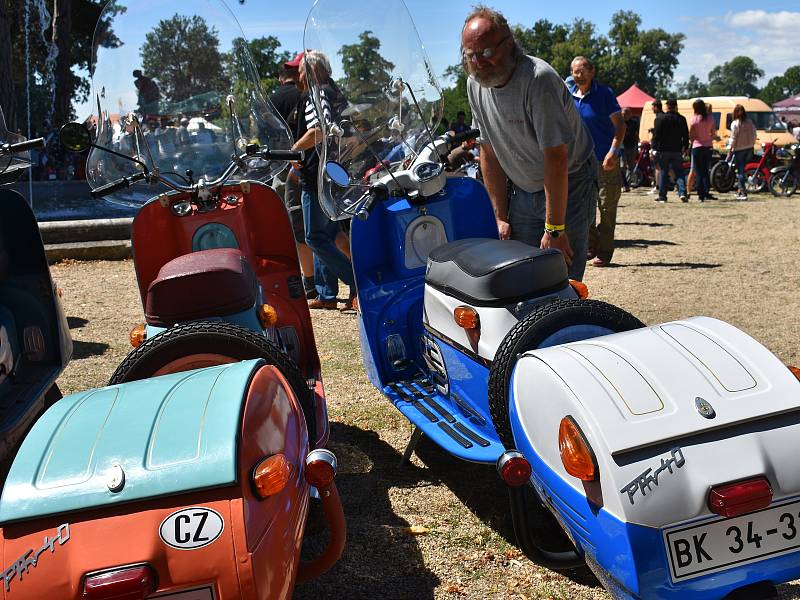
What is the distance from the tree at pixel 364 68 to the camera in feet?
11.0

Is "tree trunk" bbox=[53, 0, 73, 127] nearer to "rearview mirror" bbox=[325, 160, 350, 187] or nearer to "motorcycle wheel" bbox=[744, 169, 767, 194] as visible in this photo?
"motorcycle wheel" bbox=[744, 169, 767, 194]

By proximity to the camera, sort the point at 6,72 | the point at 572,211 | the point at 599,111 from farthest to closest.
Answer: the point at 6,72
the point at 599,111
the point at 572,211

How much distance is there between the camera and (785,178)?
1417 cm

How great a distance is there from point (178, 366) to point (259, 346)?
0.25m

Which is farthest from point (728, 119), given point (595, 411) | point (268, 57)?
point (268, 57)

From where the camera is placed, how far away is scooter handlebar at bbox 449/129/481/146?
3517 millimetres

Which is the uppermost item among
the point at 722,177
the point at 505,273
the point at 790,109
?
the point at 790,109

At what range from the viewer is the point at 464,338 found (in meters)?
2.79

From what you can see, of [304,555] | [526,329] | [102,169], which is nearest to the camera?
[526,329]

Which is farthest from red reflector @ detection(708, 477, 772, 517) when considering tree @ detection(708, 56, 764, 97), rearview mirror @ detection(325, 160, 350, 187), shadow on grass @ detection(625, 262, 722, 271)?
tree @ detection(708, 56, 764, 97)

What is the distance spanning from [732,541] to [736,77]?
559 ft

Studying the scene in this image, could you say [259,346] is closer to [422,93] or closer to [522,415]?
[522,415]

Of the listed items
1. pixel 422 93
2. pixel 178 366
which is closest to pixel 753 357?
pixel 178 366

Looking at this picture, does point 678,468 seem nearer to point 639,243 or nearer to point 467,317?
point 467,317
